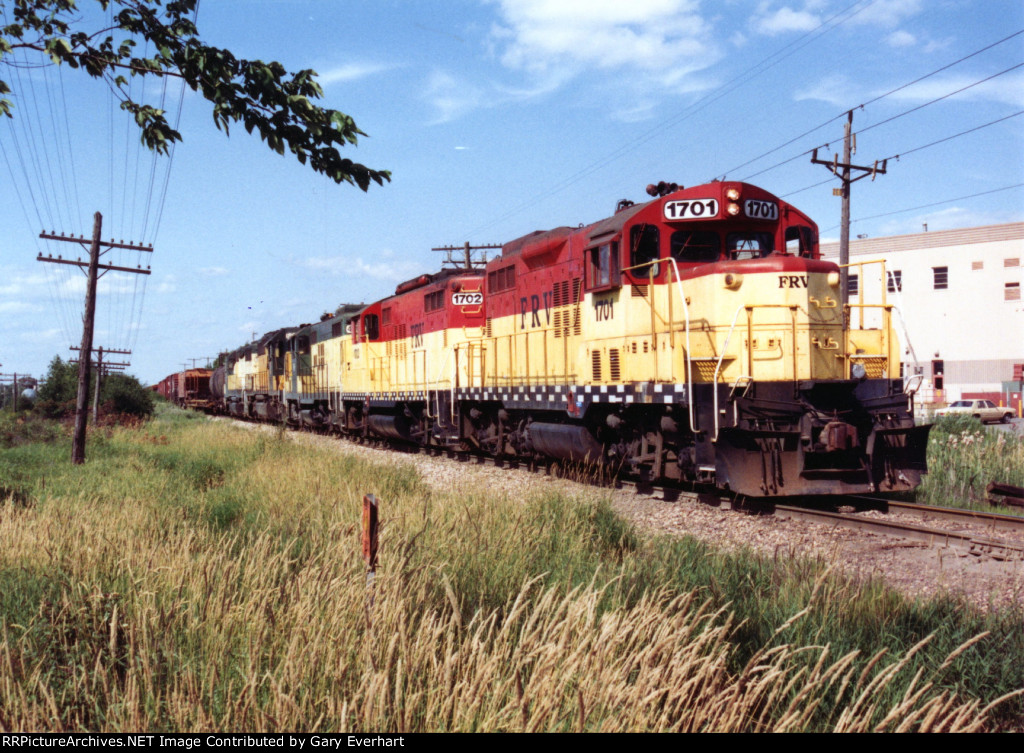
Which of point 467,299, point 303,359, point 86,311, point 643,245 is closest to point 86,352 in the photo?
point 86,311

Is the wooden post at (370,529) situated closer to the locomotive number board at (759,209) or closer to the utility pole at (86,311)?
the locomotive number board at (759,209)

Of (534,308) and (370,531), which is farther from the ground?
(534,308)

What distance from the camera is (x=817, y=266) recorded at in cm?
1029

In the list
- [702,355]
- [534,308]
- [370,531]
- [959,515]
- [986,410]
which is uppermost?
[534,308]

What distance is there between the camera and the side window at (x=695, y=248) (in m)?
11.1

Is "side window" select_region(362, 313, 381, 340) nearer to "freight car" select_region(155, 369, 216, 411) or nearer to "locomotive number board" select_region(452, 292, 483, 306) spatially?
"locomotive number board" select_region(452, 292, 483, 306)

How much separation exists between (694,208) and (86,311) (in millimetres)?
16093

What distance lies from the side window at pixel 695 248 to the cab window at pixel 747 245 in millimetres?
202

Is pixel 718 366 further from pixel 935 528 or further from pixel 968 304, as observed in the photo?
pixel 968 304

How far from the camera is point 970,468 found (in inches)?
484

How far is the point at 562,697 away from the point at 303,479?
7838 mm

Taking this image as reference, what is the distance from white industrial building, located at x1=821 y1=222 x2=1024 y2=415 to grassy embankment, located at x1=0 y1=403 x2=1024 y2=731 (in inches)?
1636

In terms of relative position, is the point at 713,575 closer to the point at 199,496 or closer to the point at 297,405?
the point at 199,496

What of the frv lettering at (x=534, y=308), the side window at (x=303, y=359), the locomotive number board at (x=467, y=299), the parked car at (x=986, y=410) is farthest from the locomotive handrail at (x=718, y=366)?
the parked car at (x=986, y=410)
